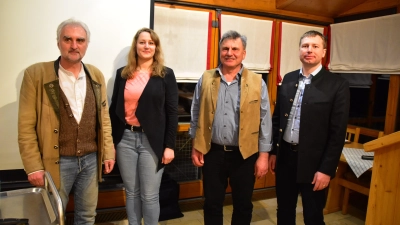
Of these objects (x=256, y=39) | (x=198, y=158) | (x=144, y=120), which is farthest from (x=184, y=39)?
(x=198, y=158)

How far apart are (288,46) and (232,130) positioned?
1.83 metres

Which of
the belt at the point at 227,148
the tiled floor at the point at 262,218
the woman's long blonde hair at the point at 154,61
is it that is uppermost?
the woman's long blonde hair at the point at 154,61

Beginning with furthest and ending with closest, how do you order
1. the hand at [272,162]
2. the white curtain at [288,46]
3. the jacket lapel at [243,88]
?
the white curtain at [288,46], the hand at [272,162], the jacket lapel at [243,88]

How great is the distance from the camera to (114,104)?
2.04 m

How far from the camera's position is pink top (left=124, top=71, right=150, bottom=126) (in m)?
1.91

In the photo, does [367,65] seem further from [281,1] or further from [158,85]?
[158,85]

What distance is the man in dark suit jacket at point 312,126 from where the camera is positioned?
175 centimetres

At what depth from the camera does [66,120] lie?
5.43ft

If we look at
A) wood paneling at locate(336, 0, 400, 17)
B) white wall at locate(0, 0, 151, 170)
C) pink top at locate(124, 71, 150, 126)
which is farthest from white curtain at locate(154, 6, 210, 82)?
wood paneling at locate(336, 0, 400, 17)

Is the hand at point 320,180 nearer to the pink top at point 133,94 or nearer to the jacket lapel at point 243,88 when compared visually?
the jacket lapel at point 243,88

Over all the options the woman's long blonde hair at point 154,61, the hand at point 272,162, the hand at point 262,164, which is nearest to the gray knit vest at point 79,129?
the woman's long blonde hair at point 154,61

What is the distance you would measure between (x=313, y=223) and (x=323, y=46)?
3.41 ft

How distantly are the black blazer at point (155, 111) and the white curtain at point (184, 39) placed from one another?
2.83 ft

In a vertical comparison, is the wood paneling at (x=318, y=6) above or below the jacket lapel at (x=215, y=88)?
above
